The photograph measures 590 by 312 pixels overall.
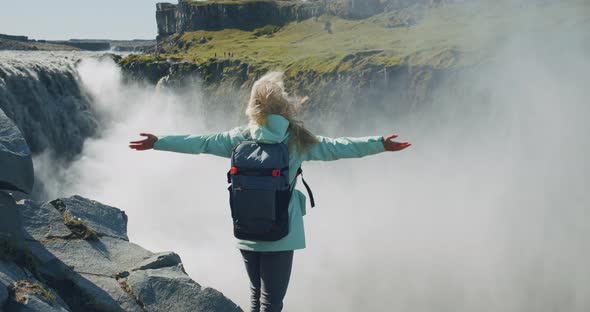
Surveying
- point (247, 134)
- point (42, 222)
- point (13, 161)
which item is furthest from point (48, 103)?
point (247, 134)

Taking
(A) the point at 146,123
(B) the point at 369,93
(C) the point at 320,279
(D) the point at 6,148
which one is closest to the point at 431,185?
(B) the point at 369,93

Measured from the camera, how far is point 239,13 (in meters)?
90.9

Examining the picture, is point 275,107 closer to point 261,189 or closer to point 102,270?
point 261,189

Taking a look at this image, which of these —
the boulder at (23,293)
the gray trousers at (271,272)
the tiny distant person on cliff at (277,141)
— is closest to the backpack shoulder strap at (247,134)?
the tiny distant person on cliff at (277,141)

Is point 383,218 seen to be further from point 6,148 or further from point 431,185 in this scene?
point 6,148

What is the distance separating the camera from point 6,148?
6754 mm

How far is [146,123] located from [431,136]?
61.4 feet

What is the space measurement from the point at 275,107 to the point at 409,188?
29.8 m

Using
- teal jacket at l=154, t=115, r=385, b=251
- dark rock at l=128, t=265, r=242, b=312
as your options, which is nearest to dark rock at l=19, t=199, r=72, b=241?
dark rock at l=128, t=265, r=242, b=312

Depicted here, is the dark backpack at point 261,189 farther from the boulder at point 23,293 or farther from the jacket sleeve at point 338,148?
the boulder at point 23,293

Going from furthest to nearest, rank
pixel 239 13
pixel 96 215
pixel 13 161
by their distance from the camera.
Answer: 1. pixel 239 13
2. pixel 96 215
3. pixel 13 161

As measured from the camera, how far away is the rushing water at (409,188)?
76.9 feet

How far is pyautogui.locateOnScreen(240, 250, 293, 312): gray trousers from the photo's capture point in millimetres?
5414

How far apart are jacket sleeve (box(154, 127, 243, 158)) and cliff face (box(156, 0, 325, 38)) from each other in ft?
277
